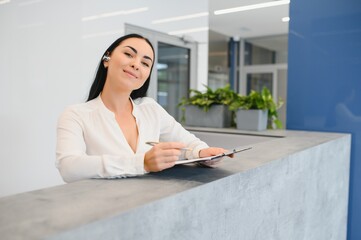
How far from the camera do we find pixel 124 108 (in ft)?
4.75

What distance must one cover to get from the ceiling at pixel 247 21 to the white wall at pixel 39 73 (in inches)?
78.9

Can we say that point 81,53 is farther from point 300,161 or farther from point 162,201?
point 162,201

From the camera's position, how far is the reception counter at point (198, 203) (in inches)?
24.6

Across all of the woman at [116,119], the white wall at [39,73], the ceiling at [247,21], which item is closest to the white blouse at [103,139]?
the woman at [116,119]

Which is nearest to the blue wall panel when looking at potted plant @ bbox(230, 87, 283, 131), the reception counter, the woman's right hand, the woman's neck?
potted plant @ bbox(230, 87, 283, 131)

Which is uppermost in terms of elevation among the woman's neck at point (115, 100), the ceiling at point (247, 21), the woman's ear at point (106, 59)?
the ceiling at point (247, 21)

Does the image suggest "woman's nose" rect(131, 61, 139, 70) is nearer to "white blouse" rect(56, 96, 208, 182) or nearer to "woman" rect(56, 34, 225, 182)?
"woman" rect(56, 34, 225, 182)

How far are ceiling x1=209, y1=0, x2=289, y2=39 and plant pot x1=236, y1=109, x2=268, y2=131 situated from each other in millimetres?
2534

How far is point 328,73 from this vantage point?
229 centimetres

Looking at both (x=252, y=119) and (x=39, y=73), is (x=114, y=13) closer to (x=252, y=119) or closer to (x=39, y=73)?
(x=39, y=73)

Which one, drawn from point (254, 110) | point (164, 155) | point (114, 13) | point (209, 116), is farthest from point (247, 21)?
point (164, 155)

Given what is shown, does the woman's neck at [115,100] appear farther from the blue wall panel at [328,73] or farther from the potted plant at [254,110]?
the blue wall panel at [328,73]

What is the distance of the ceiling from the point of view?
508cm

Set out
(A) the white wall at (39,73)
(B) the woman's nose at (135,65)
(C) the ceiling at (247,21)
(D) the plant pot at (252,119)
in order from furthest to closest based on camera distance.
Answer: (C) the ceiling at (247,21) < (A) the white wall at (39,73) < (D) the plant pot at (252,119) < (B) the woman's nose at (135,65)
